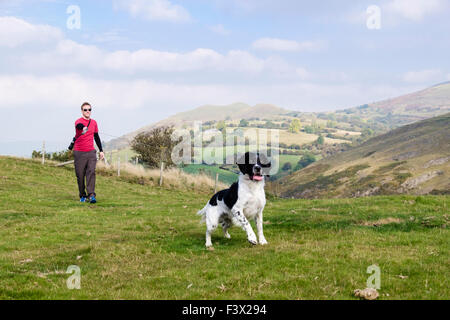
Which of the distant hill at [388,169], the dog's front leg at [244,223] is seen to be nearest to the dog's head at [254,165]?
the dog's front leg at [244,223]

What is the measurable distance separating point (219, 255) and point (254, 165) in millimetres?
2123

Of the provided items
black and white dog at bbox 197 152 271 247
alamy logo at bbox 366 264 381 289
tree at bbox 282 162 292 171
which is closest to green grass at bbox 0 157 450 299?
alamy logo at bbox 366 264 381 289

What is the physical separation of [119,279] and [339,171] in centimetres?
10701

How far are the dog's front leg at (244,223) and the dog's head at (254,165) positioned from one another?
2.80ft

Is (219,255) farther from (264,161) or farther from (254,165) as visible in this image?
(264,161)

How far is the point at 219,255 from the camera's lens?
9141 mm

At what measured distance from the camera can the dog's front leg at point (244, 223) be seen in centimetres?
948

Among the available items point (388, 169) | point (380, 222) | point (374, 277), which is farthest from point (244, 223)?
point (388, 169)

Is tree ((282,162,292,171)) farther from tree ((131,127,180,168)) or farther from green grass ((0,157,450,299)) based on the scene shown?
green grass ((0,157,450,299))

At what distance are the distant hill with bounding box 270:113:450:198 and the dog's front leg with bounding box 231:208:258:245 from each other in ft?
211

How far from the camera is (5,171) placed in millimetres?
27859

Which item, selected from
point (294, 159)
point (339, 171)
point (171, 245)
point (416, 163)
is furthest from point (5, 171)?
point (294, 159)

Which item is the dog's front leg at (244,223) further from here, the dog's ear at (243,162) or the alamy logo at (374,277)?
the alamy logo at (374,277)

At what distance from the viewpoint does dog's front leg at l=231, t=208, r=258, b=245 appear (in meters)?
9.48
